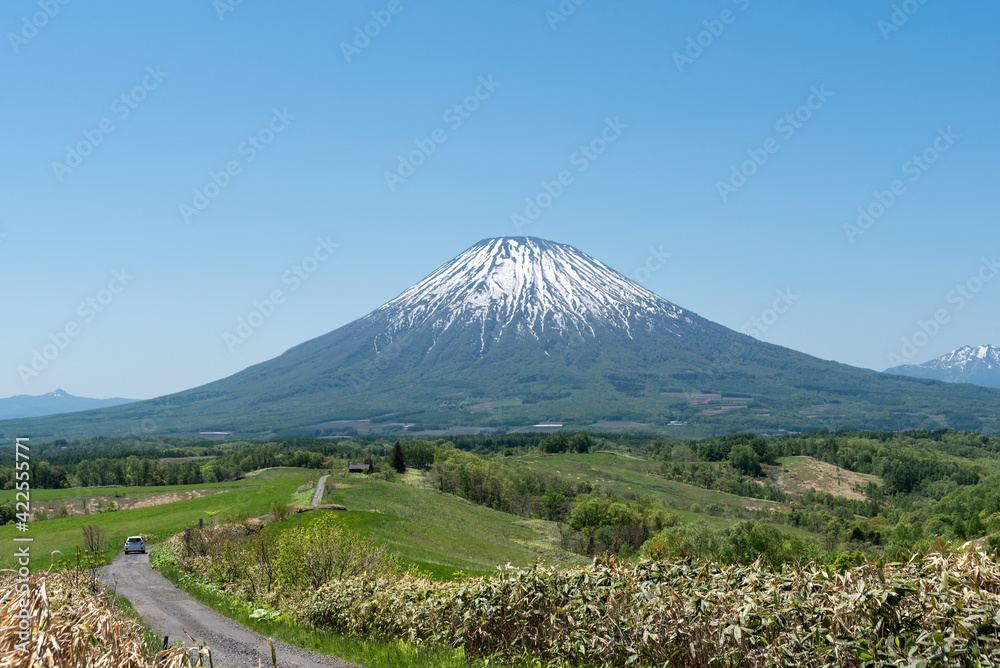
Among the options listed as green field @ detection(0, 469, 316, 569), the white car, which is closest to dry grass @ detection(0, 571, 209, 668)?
green field @ detection(0, 469, 316, 569)

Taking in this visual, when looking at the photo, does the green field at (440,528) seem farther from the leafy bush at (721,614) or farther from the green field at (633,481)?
the green field at (633,481)

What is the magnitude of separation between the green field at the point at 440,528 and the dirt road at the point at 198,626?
1345 cm

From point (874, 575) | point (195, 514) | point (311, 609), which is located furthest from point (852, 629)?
point (195, 514)

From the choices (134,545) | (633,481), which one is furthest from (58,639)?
(633,481)

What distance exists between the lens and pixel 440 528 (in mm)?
58438

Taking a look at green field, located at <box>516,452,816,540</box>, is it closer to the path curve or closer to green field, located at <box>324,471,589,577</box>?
green field, located at <box>324,471,589,577</box>

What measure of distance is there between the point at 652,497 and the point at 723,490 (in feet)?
109

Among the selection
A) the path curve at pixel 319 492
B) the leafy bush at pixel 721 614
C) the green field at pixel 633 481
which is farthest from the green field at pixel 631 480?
the leafy bush at pixel 721 614

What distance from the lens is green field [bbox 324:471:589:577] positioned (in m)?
47.3

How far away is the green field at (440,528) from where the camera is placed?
47344mm

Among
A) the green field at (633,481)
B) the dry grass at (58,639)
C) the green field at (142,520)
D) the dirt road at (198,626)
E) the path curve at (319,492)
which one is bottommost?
the green field at (633,481)

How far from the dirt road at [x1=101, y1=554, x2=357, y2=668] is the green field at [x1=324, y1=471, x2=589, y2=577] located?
1345cm

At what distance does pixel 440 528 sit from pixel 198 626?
130 ft

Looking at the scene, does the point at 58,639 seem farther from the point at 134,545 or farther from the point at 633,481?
the point at 633,481
